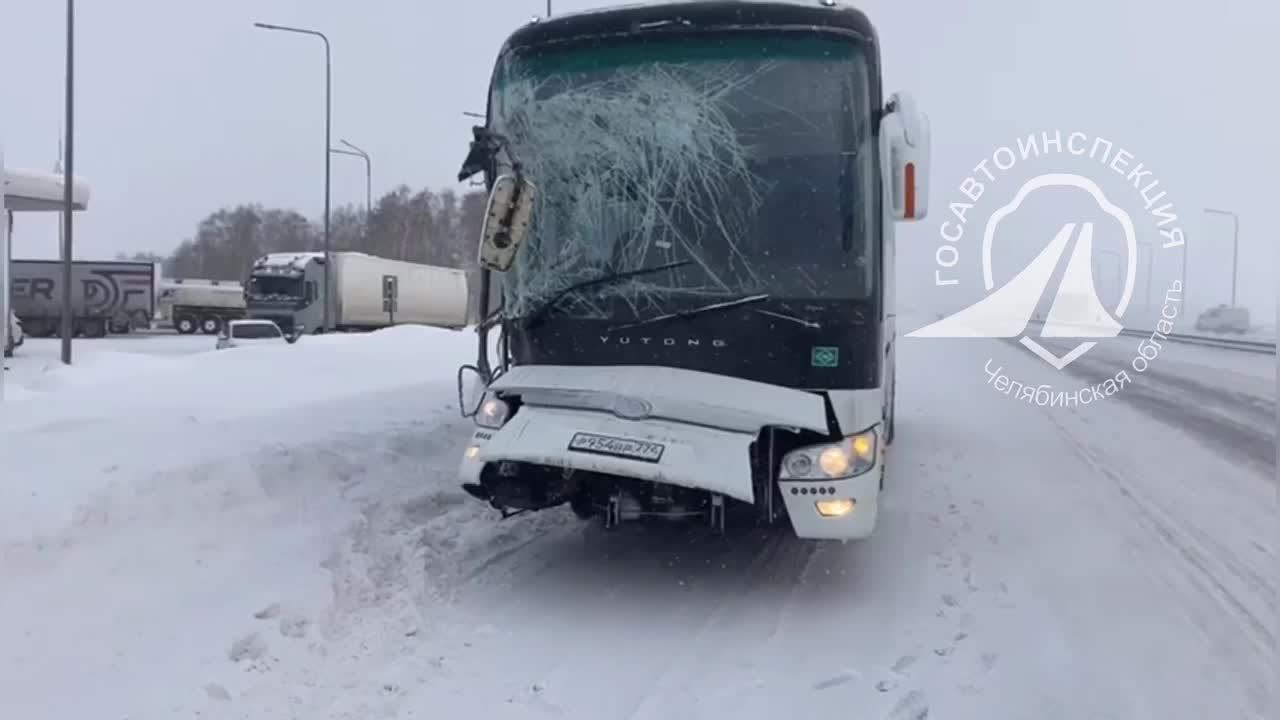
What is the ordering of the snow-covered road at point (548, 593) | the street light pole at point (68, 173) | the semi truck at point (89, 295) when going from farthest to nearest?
the semi truck at point (89, 295), the street light pole at point (68, 173), the snow-covered road at point (548, 593)

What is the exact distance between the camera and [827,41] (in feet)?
20.7

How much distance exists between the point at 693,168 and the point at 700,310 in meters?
0.88

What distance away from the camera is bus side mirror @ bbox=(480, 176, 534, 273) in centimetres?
661

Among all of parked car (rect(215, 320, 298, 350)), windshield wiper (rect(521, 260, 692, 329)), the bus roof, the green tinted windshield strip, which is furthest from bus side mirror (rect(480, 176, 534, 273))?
parked car (rect(215, 320, 298, 350))

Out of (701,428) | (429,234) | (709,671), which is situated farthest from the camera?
(429,234)

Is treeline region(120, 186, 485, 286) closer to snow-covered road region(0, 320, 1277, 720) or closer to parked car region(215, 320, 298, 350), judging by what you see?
parked car region(215, 320, 298, 350)

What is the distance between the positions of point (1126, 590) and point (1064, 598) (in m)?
0.50

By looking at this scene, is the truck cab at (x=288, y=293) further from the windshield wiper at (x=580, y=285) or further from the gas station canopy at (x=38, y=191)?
the windshield wiper at (x=580, y=285)

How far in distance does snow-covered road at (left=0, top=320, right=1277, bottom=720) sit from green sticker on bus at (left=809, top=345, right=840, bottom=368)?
1441 millimetres

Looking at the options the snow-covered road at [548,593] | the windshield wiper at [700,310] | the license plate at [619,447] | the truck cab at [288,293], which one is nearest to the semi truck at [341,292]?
the truck cab at [288,293]

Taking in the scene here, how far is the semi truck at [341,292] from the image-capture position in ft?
137

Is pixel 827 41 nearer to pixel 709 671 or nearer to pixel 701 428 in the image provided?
pixel 701 428

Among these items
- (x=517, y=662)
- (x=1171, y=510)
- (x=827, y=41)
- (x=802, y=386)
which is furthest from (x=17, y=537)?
(x=1171, y=510)

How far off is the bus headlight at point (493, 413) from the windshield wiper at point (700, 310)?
0.82m
